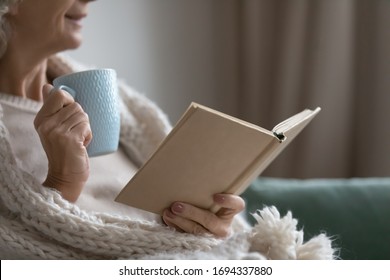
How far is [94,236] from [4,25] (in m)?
0.42

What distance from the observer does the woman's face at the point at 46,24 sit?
102 centimetres

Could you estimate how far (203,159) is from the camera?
83cm

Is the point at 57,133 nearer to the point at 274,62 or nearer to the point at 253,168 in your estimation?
the point at 253,168

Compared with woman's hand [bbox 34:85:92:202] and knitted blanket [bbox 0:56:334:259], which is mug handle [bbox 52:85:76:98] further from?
knitted blanket [bbox 0:56:334:259]

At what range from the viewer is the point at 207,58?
7.03 feet

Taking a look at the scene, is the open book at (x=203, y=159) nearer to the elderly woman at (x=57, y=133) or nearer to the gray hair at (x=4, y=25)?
the elderly woman at (x=57, y=133)

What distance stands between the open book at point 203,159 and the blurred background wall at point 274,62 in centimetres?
93

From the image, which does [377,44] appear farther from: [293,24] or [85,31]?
[85,31]

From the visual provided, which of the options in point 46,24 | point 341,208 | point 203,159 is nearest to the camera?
point 203,159

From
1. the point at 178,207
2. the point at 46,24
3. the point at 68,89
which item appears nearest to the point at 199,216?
the point at 178,207

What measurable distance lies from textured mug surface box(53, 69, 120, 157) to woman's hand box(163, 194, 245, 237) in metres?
0.16

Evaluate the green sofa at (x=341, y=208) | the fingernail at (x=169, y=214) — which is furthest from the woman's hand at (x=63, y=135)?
the green sofa at (x=341, y=208)

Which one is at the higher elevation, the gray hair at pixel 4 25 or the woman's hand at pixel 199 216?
the gray hair at pixel 4 25
